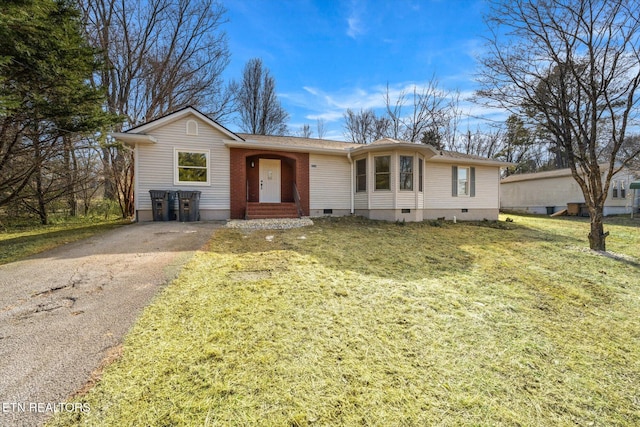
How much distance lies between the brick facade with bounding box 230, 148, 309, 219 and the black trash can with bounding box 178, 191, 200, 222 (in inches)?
58.4

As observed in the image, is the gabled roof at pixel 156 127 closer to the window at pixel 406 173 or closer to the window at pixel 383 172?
the window at pixel 383 172

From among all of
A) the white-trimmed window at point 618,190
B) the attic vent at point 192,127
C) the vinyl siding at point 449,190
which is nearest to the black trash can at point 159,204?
the attic vent at point 192,127

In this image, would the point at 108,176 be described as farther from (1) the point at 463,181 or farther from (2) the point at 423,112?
(2) the point at 423,112

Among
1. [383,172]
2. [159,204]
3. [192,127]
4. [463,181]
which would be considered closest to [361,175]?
[383,172]

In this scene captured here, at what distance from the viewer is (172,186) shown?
979 centimetres

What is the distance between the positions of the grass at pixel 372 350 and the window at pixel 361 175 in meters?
7.29

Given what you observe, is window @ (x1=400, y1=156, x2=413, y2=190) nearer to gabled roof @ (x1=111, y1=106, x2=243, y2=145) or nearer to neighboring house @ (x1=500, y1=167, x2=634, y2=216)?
gabled roof @ (x1=111, y1=106, x2=243, y2=145)

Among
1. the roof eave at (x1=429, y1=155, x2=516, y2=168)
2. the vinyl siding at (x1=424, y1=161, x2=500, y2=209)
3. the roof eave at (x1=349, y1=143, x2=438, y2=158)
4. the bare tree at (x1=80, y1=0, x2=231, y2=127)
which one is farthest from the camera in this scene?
the bare tree at (x1=80, y1=0, x2=231, y2=127)

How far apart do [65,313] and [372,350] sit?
10.4 ft

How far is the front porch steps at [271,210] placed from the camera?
10.7 m

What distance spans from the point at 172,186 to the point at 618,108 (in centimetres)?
1406

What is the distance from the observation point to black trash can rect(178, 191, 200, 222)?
30.3 feet

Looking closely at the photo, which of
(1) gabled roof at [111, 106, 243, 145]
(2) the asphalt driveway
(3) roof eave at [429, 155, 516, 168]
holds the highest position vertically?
(1) gabled roof at [111, 106, 243, 145]

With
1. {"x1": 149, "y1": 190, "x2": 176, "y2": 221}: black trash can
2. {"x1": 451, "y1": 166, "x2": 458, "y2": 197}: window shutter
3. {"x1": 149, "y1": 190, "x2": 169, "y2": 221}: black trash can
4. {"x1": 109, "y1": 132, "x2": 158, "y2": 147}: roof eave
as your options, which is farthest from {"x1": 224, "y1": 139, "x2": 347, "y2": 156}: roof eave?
{"x1": 451, "y1": 166, "x2": 458, "y2": 197}: window shutter
